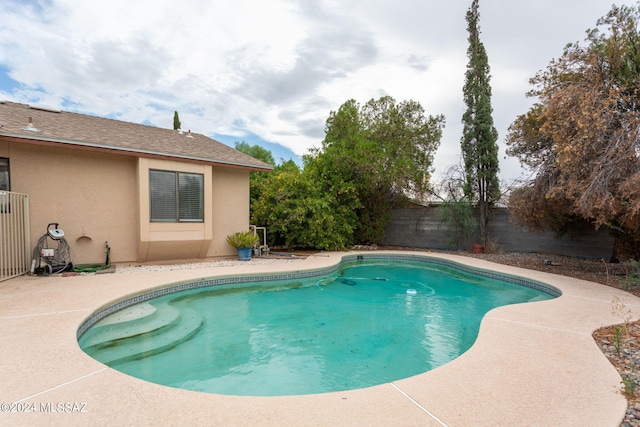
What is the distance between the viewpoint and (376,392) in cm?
274

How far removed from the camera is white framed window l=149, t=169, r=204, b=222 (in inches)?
358

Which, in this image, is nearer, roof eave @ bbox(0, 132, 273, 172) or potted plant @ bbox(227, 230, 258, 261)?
roof eave @ bbox(0, 132, 273, 172)

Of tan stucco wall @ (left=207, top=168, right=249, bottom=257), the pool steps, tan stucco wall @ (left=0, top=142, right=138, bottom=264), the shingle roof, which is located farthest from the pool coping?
tan stucco wall @ (left=207, top=168, right=249, bottom=257)

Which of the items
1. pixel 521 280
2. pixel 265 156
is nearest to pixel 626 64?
pixel 521 280

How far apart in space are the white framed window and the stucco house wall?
15 centimetres

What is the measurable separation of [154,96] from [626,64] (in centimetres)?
1655

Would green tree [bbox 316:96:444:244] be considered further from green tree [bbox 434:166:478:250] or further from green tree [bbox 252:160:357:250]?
green tree [bbox 434:166:478:250]

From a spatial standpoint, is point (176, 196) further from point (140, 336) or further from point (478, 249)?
point (478, 249)

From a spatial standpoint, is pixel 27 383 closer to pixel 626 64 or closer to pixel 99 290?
pixel 99 290

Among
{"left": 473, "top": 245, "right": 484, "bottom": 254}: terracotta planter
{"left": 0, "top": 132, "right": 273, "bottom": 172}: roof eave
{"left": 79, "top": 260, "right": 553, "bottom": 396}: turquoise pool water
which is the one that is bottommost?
{"left": 79, "top": 260, "right": 553, "bottom": 396}: turquoise pool water

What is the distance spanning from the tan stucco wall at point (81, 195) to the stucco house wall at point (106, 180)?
0.06 feet

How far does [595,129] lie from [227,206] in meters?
10.1

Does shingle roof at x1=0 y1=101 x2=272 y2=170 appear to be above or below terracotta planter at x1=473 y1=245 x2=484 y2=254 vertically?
above

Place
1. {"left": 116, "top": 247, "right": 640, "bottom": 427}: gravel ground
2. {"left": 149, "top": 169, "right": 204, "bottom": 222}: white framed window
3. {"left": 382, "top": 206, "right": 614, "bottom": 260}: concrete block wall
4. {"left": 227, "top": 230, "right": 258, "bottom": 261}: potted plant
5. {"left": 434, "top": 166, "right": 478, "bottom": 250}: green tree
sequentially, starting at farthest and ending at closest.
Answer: {"left": 434, "top": 166, "right": 478, "bottom": 250}: green tree
{"left": 382, "top": 206, "right": 614, "bottom": 260}: concrete block wall
{"left": 227, "top": 230, "right": 258, "bottom": 261}: potted plant
{"left": 149, "top": 169, "right": 204, "bottom": 222}: white framed window
{"left": 116, "top": 247, "right": 640, "bottom": 427}: gravel ground
